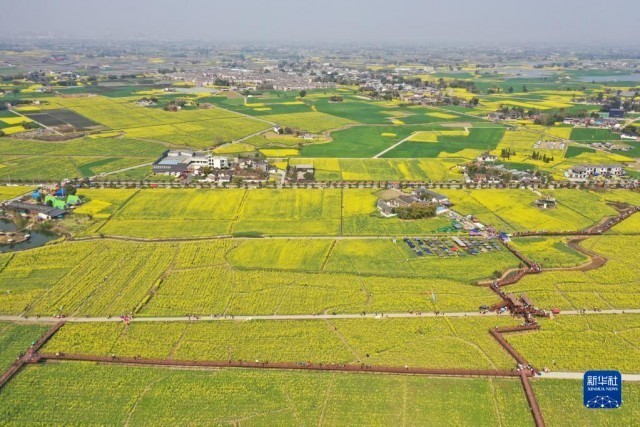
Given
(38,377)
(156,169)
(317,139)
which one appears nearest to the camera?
(38,377)

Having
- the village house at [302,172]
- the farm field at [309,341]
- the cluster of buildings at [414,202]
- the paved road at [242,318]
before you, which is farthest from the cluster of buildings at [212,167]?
the farm field at [309,341]

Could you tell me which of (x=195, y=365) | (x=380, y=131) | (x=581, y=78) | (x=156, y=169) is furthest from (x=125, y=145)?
(x=581, y=78)

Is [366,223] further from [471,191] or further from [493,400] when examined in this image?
[493,400]

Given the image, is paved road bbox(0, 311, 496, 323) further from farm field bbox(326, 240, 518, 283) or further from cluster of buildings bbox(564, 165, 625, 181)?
cluster of buildings bbox(564, 165, 625, 181)

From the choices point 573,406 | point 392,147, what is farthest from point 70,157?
point 573,406

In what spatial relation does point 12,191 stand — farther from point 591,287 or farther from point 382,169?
point 591,287

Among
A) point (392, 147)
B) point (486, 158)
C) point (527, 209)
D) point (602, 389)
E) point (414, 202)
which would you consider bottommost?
point (527, 209)

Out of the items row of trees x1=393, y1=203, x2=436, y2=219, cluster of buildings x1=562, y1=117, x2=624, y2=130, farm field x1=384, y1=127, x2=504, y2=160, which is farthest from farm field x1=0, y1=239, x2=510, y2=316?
cluster of buildings x1=562, y1=117, x2=624, y2=130
